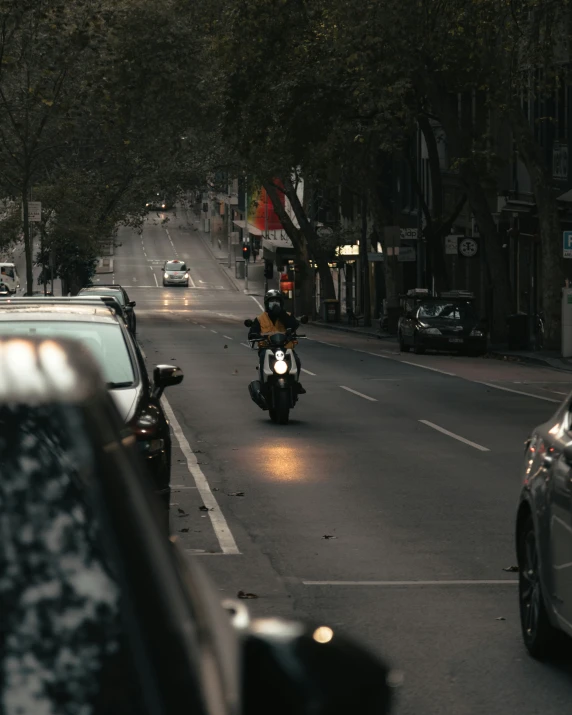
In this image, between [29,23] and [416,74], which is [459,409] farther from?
[29,23]

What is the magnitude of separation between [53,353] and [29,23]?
159 ft

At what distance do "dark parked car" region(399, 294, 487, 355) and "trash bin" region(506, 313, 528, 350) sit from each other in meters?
0.77

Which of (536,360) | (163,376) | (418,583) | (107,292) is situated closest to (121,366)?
(163,376)

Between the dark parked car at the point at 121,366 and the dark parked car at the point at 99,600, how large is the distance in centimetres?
765

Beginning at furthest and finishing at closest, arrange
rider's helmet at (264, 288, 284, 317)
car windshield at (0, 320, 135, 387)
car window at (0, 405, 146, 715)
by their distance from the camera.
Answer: rider's helmet at (264, 288, 284, 317) → car windshield at (0, 320, 135, 387) → car window at (0, 405, 146, 715)

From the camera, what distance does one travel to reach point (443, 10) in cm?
3256

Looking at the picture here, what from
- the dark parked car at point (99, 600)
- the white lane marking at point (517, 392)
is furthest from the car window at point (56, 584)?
the white lane marking at point (517, 392)

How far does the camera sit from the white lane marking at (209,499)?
428 inches

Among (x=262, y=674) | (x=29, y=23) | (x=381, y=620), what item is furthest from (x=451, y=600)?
(x=29, y=23)

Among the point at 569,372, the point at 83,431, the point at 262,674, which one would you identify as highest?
the point at 83,431

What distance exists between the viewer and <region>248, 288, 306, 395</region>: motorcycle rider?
816 inches

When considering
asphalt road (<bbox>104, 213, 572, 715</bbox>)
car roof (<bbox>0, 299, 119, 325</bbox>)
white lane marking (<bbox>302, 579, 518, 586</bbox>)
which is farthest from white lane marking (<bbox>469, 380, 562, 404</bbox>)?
white lane marking (<bbox>302, 579, 518, 586</bbox>)

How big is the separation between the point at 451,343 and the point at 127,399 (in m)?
31.6

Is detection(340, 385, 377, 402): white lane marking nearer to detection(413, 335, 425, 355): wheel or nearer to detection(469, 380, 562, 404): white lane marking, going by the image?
detection(469, 380, 562, 404): white lane marking
